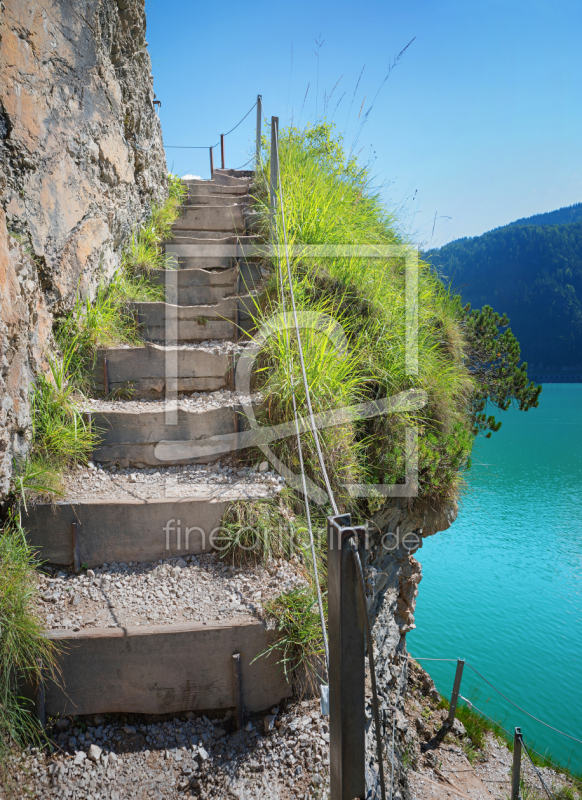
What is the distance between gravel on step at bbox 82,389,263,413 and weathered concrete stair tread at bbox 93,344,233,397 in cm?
8

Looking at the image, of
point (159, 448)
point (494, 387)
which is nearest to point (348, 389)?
point (159, 448)

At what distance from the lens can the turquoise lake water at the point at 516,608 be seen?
8.18 meters

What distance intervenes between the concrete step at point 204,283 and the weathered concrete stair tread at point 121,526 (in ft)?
6.88

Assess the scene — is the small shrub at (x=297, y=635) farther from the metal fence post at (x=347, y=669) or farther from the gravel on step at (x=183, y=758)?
the metal fence post at (x=347, y=669)

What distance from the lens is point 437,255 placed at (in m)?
4.52

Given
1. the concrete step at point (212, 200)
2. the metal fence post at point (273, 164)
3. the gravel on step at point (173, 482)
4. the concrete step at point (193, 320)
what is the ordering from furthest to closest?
the concrete step at point (212, 200)
the metal fence post at point (273, 164)
the concrete step at point (193, 320)
the gravel on step at point (173, 482)

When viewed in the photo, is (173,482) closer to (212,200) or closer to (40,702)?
(40,702)

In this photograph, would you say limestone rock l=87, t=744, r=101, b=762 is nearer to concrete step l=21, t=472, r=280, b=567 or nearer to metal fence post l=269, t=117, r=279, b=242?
concrete step l=21, t=472, r=280, b=567

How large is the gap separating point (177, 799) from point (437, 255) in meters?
4.64

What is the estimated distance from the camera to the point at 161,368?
304cm

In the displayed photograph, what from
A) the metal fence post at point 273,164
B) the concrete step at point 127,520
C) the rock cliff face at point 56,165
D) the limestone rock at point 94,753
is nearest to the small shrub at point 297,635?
the concrete step at point 127,520

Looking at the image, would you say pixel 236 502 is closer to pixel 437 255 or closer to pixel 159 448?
pixel 159 448

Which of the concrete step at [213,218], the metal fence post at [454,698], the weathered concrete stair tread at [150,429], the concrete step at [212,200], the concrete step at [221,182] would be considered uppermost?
the concrete step at [221,182]

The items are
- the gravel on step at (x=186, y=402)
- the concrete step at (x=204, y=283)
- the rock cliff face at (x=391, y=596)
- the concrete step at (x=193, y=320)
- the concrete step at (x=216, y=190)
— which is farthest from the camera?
the concrete step at (x=216, y=190)
